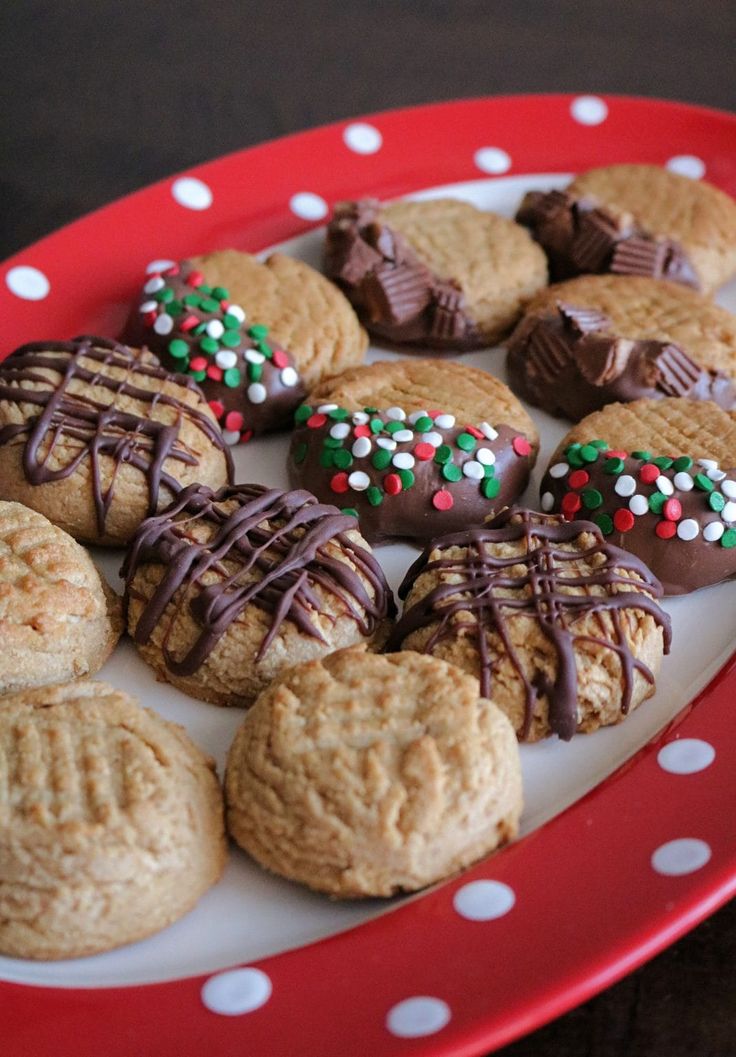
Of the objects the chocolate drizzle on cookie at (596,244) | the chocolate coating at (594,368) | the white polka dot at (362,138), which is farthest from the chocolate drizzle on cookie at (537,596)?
the white polka dot at (362,138)

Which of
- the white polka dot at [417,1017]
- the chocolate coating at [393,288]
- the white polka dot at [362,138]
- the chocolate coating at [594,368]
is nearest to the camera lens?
the white polka dot at [417,1017]

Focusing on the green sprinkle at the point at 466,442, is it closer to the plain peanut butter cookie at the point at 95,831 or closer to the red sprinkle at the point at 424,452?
the red sprinkle at the point at 424,452

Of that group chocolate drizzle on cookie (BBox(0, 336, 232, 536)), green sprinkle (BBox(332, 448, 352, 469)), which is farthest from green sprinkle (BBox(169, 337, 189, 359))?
green sprinkle (BBox(332, 448, 352, 469))

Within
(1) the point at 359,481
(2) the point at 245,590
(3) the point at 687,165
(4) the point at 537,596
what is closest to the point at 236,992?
(2) the point at 245,590

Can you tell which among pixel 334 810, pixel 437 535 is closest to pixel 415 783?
pixel 334 810

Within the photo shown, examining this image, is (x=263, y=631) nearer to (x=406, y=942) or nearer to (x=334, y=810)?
(x=334, y=810)

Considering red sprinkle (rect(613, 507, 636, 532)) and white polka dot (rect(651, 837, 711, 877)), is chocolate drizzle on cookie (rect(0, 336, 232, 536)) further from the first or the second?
white polka dot (rect(651, 837, 711, 877))
